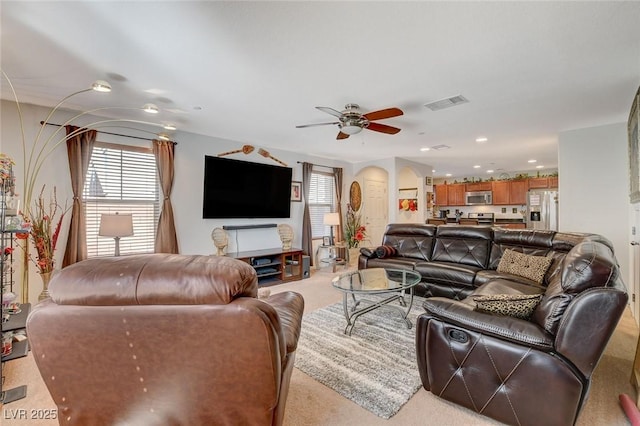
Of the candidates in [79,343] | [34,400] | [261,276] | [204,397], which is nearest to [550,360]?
[204,397]

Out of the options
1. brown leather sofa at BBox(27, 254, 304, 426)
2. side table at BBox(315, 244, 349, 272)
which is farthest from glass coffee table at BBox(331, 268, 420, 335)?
side table at BBox(315, 244, 349, 272)

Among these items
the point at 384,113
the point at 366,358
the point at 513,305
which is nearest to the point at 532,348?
the point at 513,305

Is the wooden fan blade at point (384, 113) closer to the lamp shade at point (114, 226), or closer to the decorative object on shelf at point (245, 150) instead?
the decorative object on shelf at point (245, 150)

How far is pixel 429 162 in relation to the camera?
7059mm

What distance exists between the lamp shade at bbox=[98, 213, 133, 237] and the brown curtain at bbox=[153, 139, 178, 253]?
33.9 inches

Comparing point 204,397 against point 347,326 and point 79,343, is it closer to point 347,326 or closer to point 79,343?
point 79,343

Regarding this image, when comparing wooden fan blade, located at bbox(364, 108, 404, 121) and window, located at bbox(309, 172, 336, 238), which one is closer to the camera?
wooden fan blade, located at bbox(364, 108, 404, 121)

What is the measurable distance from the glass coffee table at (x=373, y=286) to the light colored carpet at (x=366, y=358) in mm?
141

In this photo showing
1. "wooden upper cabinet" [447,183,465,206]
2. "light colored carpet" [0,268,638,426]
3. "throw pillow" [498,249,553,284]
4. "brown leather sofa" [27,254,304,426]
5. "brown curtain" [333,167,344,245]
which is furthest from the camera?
"wooden upper cabinet" [447,183,465,206]

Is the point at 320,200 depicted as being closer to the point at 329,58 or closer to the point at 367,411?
the point at 329,58

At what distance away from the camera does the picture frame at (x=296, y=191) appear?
18.9ft

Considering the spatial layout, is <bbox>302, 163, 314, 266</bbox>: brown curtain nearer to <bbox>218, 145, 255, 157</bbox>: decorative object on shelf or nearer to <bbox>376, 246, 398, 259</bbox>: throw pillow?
<bbox>218, 145, 255, 157</bbox>: decorative object on shelf

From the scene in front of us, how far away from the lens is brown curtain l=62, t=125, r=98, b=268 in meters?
3.38

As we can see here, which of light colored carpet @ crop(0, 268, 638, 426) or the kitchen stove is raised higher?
the kitchen stove
